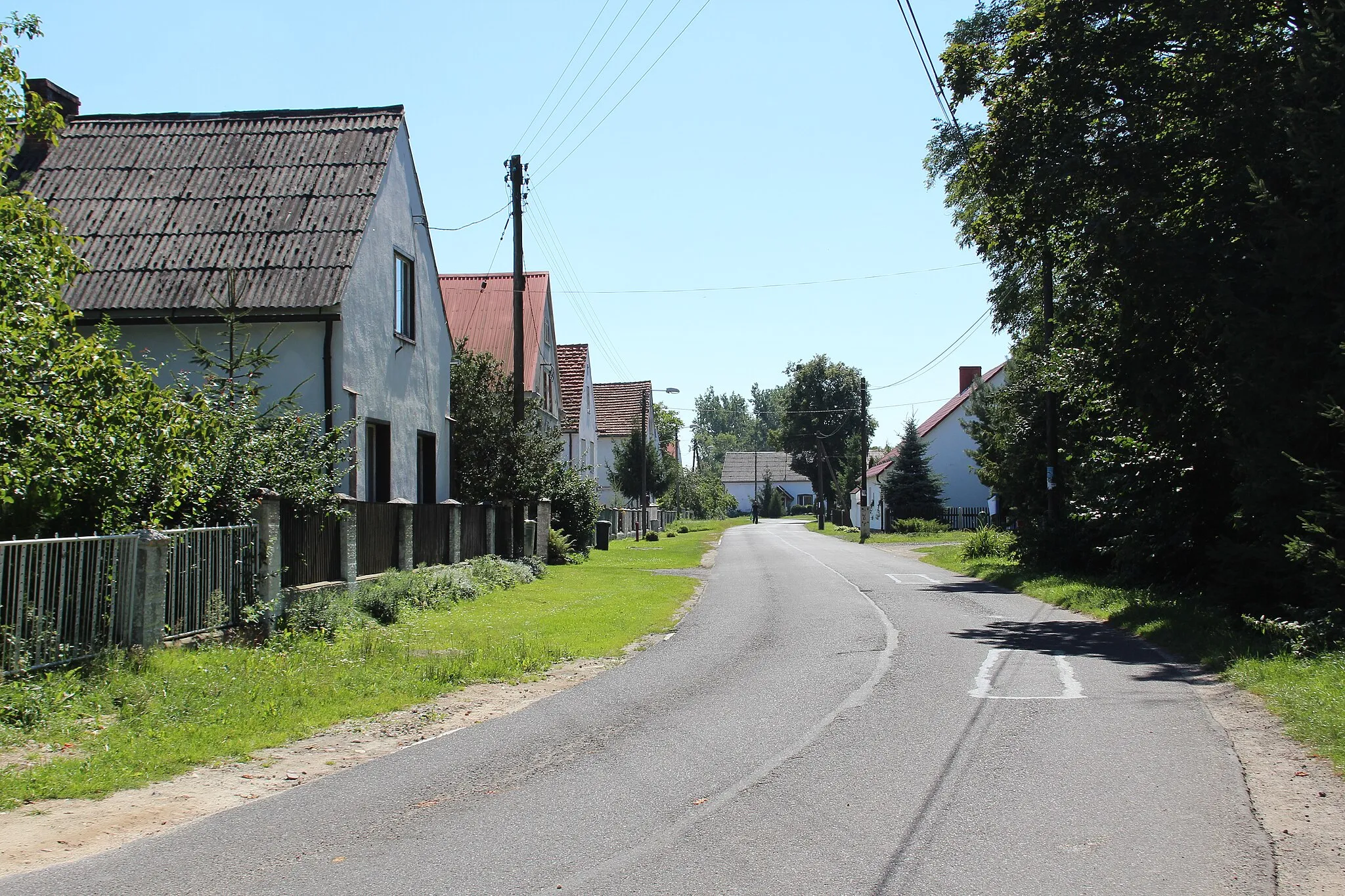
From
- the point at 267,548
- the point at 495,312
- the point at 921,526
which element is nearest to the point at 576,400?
the point at 495,312

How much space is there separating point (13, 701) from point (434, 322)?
51.6 feet

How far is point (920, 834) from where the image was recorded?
5.67 meters

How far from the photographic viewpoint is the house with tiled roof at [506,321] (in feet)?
135

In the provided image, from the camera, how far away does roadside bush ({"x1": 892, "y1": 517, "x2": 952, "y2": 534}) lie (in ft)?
175

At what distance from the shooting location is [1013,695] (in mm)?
9742

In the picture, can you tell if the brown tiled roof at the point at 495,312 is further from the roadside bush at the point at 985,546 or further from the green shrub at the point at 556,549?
the roadside bush at the point at 985,546

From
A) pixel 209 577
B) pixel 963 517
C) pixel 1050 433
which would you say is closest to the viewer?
pixel 209 577

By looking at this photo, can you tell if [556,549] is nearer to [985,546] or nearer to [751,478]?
[985,546]

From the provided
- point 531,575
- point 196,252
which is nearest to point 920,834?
point 196,252

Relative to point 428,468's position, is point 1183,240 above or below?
above

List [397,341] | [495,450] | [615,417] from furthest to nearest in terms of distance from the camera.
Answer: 1. [615,417]
2. [495,450]
3. [397,341]

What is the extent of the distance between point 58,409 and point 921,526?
4670 centimetres

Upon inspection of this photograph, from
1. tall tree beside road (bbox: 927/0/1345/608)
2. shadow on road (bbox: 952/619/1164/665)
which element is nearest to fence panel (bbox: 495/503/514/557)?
tall tree beside road (bbox: 927/0/1345/608)

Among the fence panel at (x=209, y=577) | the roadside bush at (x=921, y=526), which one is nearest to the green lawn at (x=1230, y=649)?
the fence panel at (x=209, y=577)
